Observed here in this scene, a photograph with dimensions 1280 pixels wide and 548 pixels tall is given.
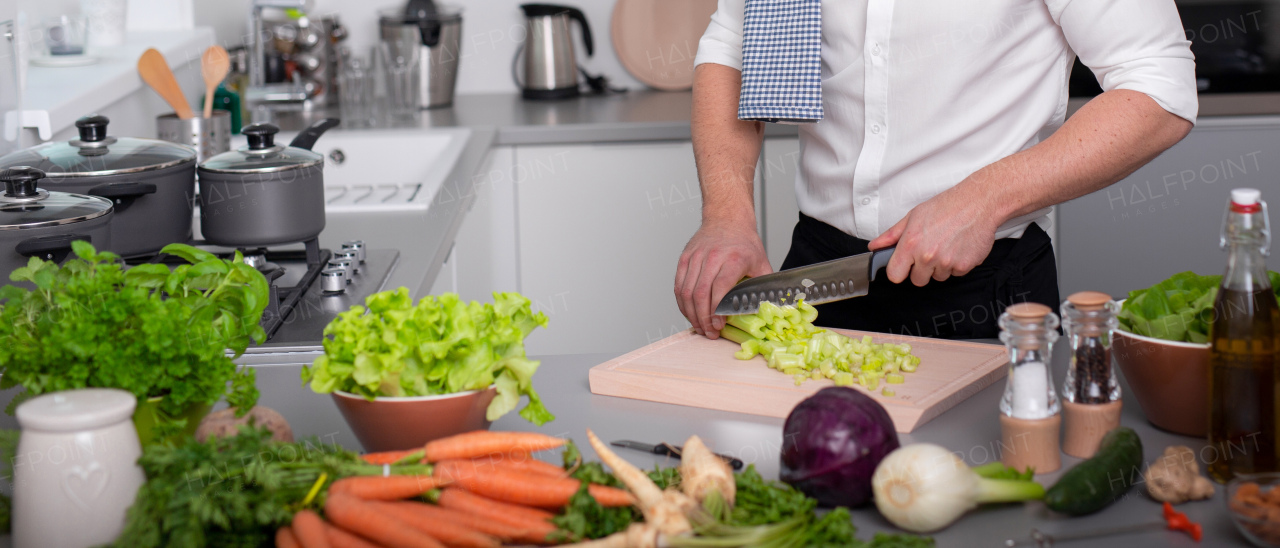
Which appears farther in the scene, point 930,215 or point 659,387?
point 930,215

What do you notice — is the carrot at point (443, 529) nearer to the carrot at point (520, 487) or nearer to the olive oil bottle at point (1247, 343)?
the carrot at point (520, 487)

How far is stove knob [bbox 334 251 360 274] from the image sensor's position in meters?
1.53

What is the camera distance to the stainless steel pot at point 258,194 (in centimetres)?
139

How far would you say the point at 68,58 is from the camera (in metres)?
2.17

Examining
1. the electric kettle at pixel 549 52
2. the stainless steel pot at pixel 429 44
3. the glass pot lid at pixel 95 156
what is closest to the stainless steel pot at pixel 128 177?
the glass pot lid at pixel 95 156

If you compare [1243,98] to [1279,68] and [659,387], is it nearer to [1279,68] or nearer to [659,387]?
[1279,68]

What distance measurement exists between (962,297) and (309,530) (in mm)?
1058

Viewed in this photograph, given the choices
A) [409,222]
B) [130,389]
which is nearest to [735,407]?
[130,389]

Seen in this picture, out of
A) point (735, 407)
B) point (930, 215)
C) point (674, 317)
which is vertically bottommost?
point (674, 317)

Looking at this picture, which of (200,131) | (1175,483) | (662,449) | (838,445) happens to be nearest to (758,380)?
(662,449)

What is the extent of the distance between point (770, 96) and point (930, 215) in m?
0.35

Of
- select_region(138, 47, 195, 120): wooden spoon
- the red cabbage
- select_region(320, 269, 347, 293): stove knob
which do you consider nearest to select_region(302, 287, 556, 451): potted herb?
the red cabbage

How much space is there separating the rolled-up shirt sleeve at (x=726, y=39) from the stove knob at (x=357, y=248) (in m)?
0.57

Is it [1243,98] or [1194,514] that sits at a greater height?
[1243,98]
